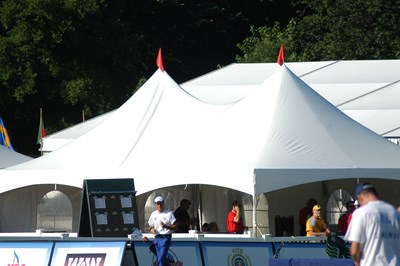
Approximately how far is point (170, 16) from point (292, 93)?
3741cm

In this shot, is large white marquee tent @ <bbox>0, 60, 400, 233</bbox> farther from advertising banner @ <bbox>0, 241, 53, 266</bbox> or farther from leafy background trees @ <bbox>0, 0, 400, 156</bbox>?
leafy background trees @ <bbox>0, 0, 400, 156</bbox>

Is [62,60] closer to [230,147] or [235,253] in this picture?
[230,147]

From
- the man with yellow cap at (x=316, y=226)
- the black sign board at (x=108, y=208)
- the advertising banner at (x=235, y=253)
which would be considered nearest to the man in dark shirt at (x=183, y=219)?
the black sign board at (x=108, y=208)

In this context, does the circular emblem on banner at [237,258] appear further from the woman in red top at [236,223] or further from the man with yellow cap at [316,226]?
the woman in red top at [236,223]

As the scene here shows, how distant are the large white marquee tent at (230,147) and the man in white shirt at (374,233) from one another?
969 centimetres

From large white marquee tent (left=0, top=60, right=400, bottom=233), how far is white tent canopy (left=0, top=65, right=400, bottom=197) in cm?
2

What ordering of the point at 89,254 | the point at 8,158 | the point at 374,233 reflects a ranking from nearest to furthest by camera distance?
the point at 374,233, the point at 89,254, the point at 8,158

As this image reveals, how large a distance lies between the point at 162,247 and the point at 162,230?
1.56ft

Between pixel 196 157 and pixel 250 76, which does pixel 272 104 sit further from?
pixel 250 76

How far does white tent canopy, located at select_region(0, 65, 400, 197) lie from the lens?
73.7 feet

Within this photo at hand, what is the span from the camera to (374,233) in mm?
11906

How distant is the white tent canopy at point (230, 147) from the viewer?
2245 centimetres

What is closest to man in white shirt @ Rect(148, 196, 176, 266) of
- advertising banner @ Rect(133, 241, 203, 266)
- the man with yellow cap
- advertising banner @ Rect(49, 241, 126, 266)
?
advertising banner @ Rect(133, 241, 203, 266)

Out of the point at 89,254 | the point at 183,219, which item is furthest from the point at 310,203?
the point at 89,254
